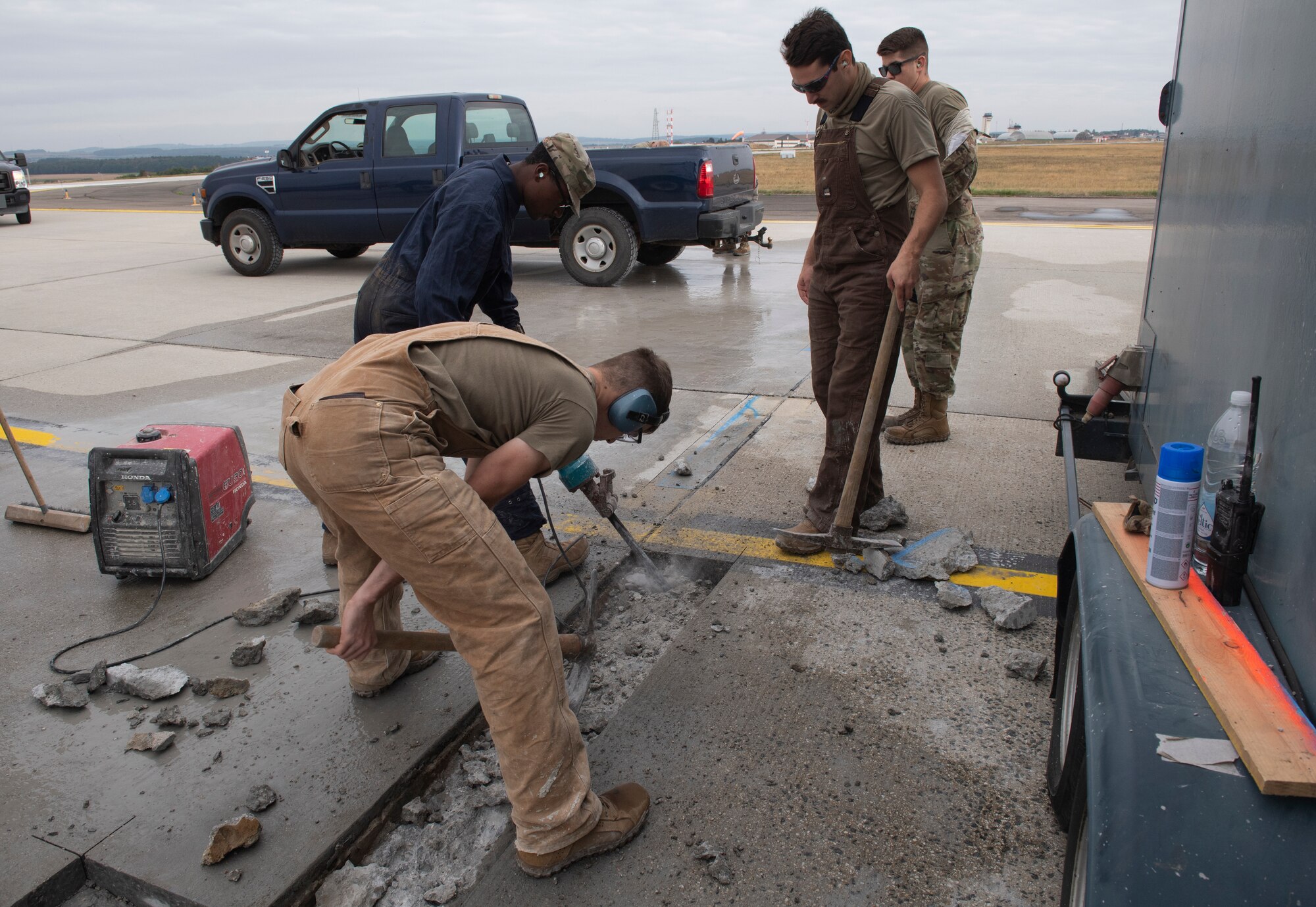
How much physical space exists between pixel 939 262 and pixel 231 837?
13.7 ft

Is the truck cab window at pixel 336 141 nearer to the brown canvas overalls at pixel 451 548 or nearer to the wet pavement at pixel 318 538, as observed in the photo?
the wet pavement at pixel 318 538

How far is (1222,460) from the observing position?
6.35 feet

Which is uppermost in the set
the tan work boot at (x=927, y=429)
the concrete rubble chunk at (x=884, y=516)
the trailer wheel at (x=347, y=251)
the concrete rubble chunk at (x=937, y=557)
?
the trailer wheel at (x=347, y=251)

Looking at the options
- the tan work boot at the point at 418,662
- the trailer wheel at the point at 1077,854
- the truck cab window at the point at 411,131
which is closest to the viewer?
the trailer wheel at the point at 1077,854

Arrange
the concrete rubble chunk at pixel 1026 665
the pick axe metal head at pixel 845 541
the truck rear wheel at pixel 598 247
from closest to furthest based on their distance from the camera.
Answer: the concrete rubble chunk at pixel 1026 665 < the pick axe metal head at pixel 845 541 < the truck rear wheel at pixel 598 247

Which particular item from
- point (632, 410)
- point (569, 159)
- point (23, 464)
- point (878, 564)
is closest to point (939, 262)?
point (878, 564)

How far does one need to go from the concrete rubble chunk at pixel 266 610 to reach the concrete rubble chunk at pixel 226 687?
1.32 ft

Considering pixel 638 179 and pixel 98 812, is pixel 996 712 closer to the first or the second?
pixel 98 812

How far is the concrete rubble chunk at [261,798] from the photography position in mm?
2404

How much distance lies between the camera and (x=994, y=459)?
4.78 metres

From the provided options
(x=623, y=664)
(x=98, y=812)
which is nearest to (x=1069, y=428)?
(x=623, y=664)

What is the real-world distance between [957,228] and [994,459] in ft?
4.09

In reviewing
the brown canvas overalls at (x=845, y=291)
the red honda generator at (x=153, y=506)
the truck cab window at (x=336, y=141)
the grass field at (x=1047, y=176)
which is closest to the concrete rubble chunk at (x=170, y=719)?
the red honda generator at (x=153, y=506)

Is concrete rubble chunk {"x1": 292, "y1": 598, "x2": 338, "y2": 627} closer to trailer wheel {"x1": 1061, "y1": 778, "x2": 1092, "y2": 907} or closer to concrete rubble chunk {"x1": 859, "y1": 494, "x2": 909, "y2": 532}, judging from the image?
concrete rubble chunk {"x1": 859, "y1": 494, "x2": 909, "y2": 532}
